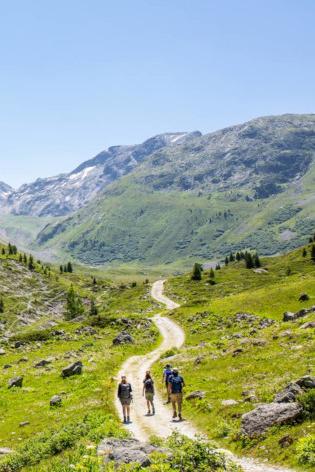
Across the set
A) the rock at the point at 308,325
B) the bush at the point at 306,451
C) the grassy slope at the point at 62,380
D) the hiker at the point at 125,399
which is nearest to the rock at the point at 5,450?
the grassy slope at the point at 62,380

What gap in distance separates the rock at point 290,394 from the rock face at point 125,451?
9.21 m

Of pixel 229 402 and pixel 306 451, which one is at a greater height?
pixel 306 451

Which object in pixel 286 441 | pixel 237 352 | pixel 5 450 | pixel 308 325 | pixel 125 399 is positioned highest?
pixel 286 441

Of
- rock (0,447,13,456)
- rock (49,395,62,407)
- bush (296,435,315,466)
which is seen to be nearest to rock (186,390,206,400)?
rock (49,395,62,407)

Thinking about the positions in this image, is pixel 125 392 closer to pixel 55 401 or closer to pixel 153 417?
pixel 153 417

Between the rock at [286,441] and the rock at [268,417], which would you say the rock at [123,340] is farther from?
the rock at [286,441]

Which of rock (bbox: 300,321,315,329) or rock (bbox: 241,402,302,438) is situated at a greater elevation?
rock (bbox: 241,402,302,438)

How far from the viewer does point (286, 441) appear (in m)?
21.6

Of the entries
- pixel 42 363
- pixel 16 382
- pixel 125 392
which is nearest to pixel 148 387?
pixel 125 392

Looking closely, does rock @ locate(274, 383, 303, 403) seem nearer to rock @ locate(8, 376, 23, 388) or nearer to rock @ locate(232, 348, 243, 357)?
rock @ locate(232, 348, 243, 357)

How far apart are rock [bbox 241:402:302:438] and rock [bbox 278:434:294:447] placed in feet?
5.50

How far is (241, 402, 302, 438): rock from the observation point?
2358 centimetres

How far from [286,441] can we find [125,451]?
7601 mm

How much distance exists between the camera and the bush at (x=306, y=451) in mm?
18820
